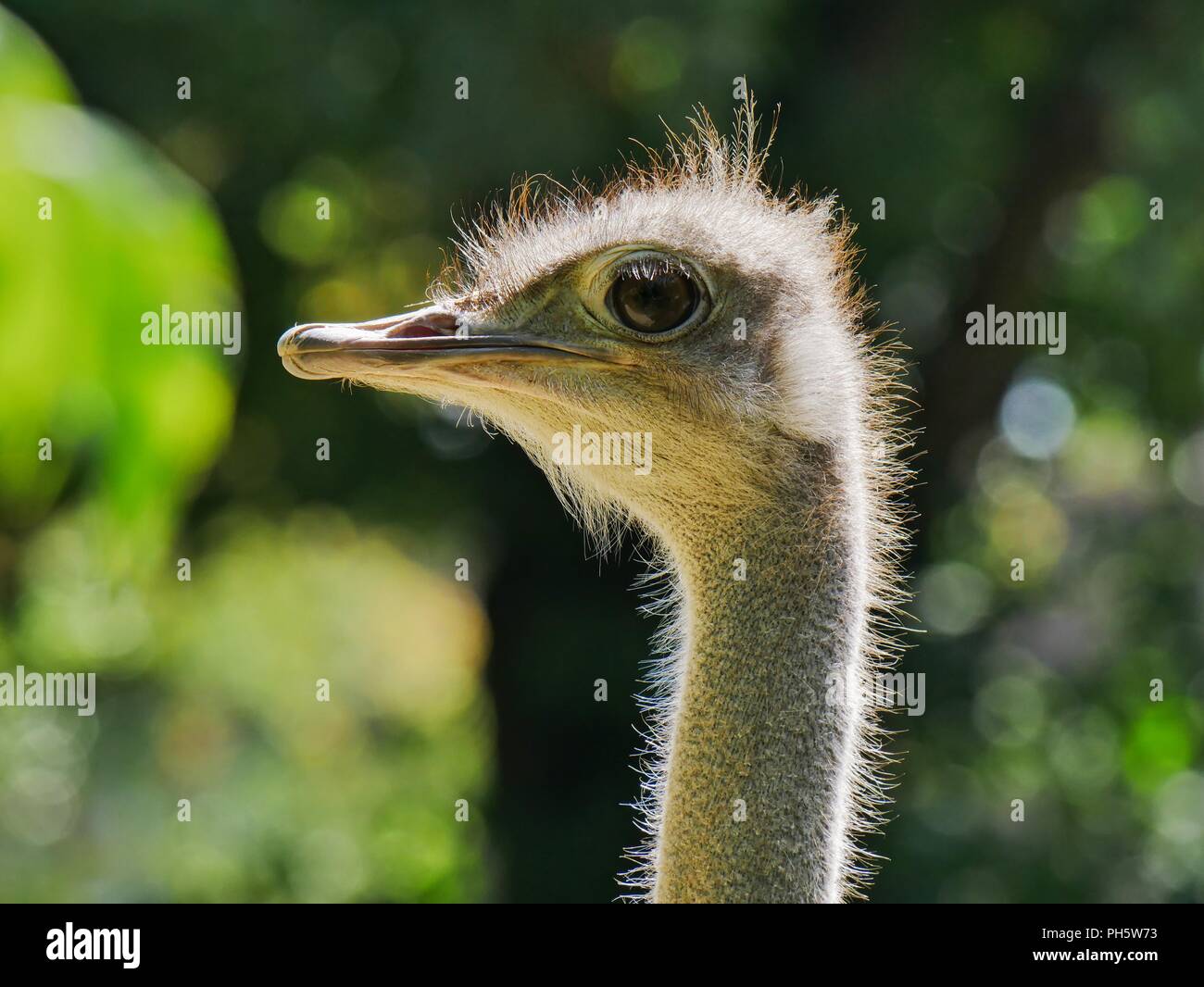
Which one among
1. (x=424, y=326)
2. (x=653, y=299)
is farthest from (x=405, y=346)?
(x=653, y=299)

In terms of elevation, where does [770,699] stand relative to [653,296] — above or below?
below

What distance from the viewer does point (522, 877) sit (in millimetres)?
6867

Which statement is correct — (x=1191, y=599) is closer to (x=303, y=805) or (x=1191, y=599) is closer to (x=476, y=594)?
(x=476, y=594)

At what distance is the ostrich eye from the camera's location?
247cm

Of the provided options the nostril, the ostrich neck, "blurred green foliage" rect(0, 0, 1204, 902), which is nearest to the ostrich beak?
the nostril

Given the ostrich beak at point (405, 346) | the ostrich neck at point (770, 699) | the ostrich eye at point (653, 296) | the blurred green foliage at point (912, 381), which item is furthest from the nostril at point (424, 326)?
the blurred green foliage at point (912, 381)

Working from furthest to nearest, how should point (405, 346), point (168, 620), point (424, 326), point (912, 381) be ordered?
point (168, 620), point (912, 381), point (424, 326), point (405, 346)

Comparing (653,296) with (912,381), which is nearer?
(653,296)

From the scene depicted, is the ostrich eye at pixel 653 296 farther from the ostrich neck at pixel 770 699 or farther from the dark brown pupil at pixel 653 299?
the ostrich neck at pixel 770 699

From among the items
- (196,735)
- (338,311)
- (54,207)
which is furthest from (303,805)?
(54,207)

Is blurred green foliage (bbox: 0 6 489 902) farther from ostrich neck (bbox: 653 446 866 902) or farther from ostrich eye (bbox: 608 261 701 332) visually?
ostrich neck (bbox: 653 446 866 902)

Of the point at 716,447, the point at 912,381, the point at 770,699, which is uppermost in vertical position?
the point at 912,381

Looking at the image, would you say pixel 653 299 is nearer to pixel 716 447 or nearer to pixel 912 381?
pixel 716 447

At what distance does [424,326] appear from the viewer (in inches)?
95.5
